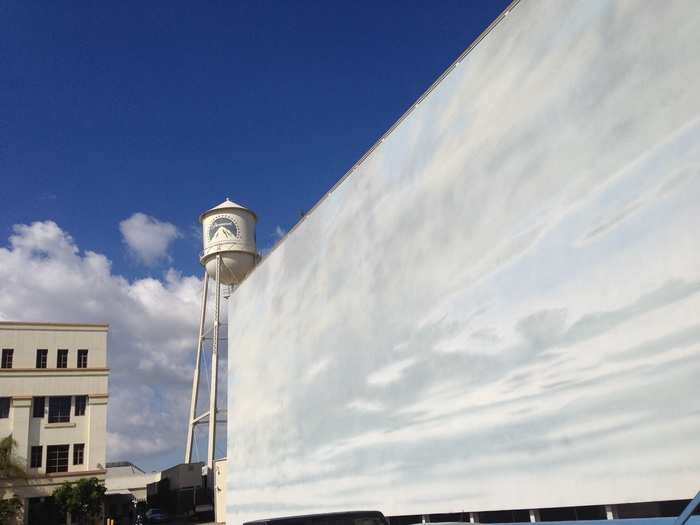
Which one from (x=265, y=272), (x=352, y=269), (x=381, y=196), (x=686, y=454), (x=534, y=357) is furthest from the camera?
(x=265, y=272)

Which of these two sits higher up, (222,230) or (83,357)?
(222,230)

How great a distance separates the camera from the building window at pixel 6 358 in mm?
40344

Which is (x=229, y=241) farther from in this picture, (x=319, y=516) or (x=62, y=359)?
(x=319, y=516)

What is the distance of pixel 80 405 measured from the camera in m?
41.1

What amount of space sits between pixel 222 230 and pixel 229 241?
1001 millimetres

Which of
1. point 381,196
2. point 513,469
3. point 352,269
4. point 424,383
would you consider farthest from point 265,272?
point 513,469

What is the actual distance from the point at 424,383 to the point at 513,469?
3708 millimetres

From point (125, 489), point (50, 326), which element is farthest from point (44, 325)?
point (125, 489)

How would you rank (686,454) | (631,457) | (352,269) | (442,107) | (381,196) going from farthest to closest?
1. (352,269)
2. (381,196)
3. (442,107)
4. (631,457)
5. (686,454)

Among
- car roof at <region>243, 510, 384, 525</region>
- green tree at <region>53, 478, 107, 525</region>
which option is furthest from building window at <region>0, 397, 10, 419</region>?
car roof at <region>243, 510, 384, 525</region>

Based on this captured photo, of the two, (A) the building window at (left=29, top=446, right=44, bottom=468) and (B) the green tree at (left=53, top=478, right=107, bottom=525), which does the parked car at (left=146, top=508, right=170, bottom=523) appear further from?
(A) the building window at (left=29, top=446, right=44, bottom=468)

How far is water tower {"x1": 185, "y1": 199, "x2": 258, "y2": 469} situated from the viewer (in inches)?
1517

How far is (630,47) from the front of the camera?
11.6 m

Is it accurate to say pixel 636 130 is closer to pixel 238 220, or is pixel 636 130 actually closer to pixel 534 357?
pixel 534 357
